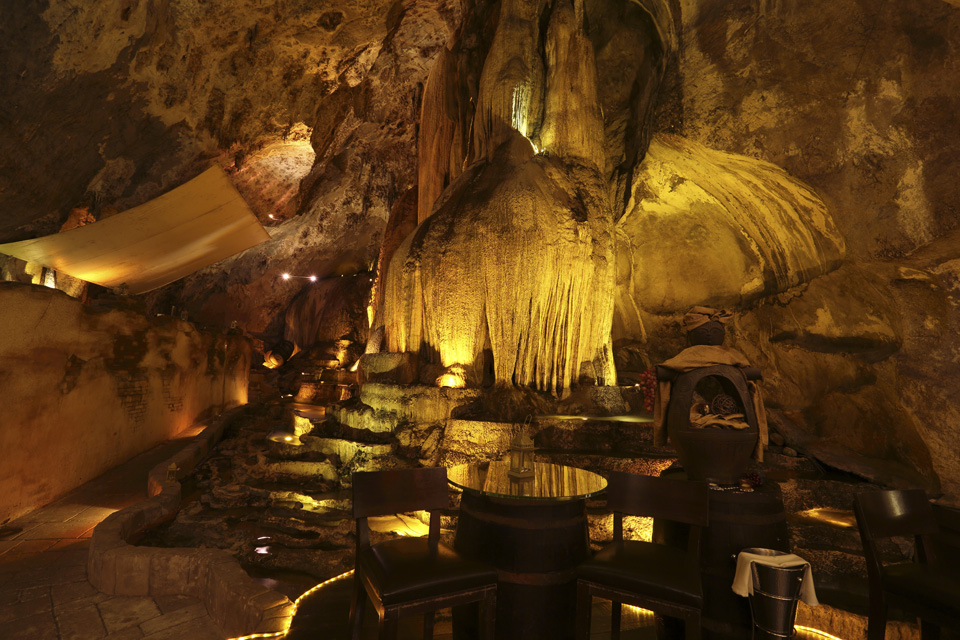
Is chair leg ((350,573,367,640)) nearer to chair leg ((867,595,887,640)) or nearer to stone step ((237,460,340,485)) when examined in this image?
chair leg ((867,595,887,640))

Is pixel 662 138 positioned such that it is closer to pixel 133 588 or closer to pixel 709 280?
pixel 709 280

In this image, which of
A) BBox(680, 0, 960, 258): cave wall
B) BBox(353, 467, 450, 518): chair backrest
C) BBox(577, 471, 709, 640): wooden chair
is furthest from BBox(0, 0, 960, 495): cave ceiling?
BBox(353, 467, 450, 518): chair backrest

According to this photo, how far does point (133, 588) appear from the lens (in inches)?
125

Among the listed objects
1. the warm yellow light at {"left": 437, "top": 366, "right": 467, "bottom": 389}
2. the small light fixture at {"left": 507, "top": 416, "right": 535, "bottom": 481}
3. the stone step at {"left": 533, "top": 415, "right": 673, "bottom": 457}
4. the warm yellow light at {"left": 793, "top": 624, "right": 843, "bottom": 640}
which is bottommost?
the warm yellow light at {"left": 793, "top": 624, "right": 843, "bottom": 640}

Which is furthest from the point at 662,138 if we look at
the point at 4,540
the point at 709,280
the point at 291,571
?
the point at 4,540

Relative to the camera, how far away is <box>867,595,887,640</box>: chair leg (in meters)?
2.41

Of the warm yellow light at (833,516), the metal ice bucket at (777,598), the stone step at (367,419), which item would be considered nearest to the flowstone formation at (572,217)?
the stone step at (367,419)

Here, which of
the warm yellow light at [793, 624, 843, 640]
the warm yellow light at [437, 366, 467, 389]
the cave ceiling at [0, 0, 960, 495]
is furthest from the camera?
the warm yellow light at [437, 366, 467, 389]

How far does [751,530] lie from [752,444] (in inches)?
21.3

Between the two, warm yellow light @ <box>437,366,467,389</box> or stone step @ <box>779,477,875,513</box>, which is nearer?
stone step @ <box>779,477,875,513</box>

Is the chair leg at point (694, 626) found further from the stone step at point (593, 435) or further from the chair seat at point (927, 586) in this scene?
the stone step at point (593, 435)

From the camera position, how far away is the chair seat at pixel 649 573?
2088mm

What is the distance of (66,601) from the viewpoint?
308 centimetres

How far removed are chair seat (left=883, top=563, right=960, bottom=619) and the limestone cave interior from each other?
0.05 meters
